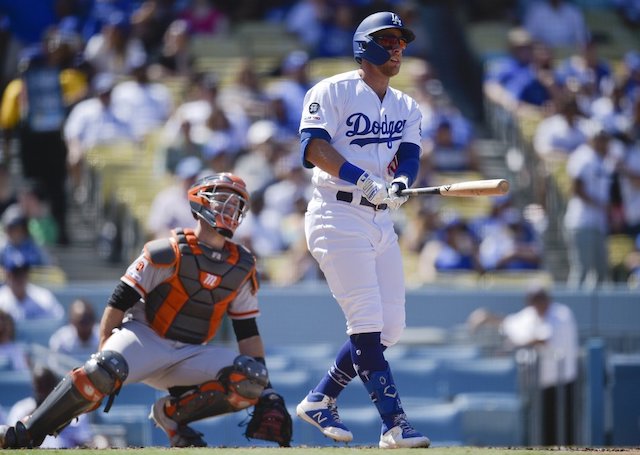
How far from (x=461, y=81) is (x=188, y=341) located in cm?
963

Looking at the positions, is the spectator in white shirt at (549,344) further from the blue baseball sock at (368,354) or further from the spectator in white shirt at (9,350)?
the blue baseball sock at (368,354)

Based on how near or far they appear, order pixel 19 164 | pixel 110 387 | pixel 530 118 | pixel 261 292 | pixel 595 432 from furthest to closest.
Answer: pixel 530 118
pixel 19 164
pixel 261 292
pixel 595 432
pixel 110 387

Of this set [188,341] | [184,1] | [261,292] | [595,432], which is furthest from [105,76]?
[188,341]

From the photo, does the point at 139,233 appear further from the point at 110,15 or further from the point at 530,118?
the point at 530,118

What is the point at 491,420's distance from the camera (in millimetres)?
Answer: 9289

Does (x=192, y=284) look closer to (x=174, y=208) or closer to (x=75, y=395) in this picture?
(x=75, y=395)

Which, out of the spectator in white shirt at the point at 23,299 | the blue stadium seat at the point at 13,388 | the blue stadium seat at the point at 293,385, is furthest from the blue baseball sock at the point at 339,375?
the spectator in white shirt at the point at 23,299

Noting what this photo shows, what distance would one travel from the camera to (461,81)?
52.0 ft

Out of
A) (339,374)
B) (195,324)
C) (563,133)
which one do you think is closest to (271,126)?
(563,133)

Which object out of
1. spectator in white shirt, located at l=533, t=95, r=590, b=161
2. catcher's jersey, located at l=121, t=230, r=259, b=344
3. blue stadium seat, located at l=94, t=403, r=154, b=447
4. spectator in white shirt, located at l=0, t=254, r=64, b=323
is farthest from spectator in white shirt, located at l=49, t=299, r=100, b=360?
spectator in white shirt, located at l=533, t=95, r=590, b=161

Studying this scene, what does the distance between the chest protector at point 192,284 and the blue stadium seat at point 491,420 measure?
2.94 metres

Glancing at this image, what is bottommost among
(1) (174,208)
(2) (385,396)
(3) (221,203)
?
(2) (385,396)

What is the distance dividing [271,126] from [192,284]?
6393 mm

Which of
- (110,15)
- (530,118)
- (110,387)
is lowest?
(110,387)
